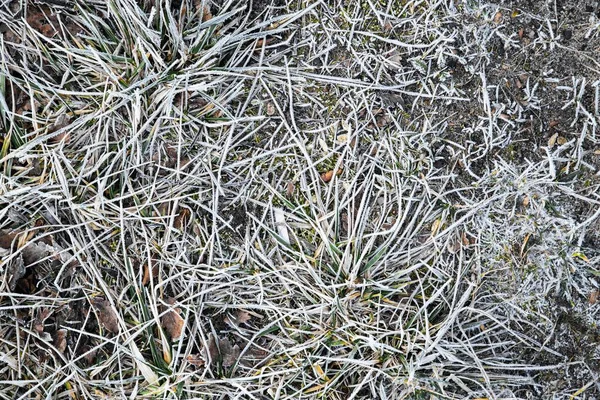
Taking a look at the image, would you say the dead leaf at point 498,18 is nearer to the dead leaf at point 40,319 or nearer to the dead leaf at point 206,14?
the dead leaf at point 206,14

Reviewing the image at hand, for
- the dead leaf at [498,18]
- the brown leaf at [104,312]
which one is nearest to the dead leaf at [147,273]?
the brown leaf at [104,312]

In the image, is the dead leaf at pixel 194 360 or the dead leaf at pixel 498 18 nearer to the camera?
the dead leaf at pixel 194 360

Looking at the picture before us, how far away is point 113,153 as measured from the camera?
1882 millimetres

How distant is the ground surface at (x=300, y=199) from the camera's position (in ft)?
6.07

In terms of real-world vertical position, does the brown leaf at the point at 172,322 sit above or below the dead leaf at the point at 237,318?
above

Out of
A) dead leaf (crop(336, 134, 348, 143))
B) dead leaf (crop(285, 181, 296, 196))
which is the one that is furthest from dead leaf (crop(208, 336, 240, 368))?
dead leaf (crop(336, 134, 348, 143))

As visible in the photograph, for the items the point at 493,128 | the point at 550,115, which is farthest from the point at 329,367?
the point at 550,115

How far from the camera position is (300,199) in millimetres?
1938

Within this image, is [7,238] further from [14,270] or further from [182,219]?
[182,219]

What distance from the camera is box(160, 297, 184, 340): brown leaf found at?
186 centimetres

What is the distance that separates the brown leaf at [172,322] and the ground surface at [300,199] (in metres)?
0.01

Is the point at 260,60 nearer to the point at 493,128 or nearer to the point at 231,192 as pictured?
the point at 231,192

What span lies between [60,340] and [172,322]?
373mm

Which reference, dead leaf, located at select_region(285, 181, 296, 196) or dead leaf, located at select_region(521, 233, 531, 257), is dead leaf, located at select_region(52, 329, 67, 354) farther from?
dead leaf, located at select_region(521, 233, 531, 257)
